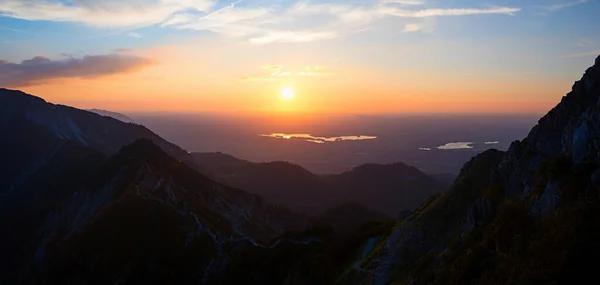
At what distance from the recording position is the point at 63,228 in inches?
2869

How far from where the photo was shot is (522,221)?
57.5ft

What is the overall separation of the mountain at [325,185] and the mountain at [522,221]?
10275cm

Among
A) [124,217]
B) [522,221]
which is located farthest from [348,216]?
[522,221]

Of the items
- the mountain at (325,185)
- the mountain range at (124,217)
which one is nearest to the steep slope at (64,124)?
the mountain range at (124,217)

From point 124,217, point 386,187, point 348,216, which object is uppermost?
point 124,217

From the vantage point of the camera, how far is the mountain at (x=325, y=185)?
469 ft

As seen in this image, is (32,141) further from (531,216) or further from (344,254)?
(531,216)

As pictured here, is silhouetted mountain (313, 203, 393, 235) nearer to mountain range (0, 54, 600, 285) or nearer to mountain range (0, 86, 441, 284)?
mountain range (0, 86, 441, 284)

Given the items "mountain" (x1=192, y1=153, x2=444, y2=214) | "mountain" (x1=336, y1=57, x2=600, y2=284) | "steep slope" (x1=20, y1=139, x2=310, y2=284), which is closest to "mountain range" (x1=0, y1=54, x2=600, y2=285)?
"mountain" (x1=336, y1=57, x2=600, y2=284)

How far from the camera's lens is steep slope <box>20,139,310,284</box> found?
4831cm

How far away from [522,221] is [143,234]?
154 feet

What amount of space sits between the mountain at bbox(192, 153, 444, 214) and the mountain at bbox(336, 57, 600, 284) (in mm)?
102746

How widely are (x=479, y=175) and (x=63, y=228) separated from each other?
71893 mm

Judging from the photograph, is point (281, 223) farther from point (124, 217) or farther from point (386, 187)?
point (386, 187)
